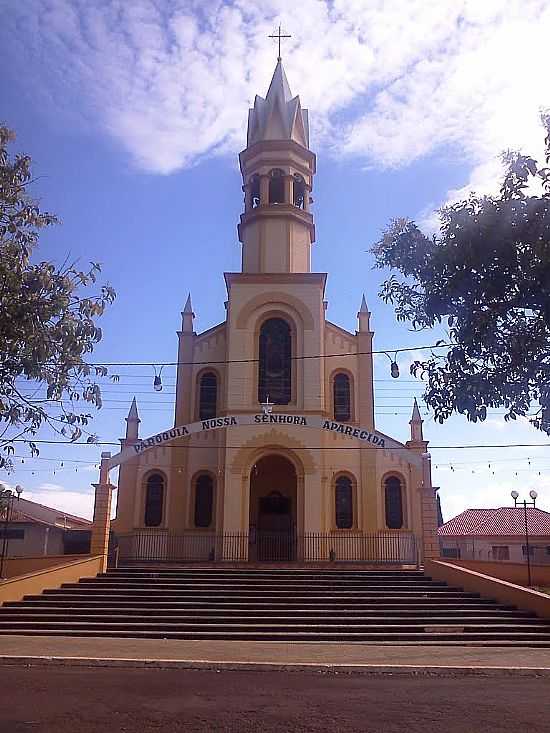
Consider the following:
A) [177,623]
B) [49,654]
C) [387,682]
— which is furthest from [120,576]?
[387,682]

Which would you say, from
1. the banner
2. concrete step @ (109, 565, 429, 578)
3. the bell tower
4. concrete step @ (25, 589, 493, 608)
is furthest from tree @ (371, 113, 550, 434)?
the bell tower

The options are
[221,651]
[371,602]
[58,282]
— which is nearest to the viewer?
[58,282]

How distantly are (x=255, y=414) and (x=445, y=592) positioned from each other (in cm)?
906

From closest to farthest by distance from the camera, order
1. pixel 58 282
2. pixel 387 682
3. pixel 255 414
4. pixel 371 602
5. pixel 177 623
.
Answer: pixel 58 282, pixel 387 682, pixel 177 623, pixel 371 602, pixel 255 414

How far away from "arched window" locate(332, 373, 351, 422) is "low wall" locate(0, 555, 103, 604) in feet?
35.0

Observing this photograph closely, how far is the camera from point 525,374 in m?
7.25

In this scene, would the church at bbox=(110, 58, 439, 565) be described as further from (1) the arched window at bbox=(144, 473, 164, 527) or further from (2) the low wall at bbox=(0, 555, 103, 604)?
(2) the low wall at bbox=(0, 555, 103, 604)

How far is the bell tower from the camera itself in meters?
29.8

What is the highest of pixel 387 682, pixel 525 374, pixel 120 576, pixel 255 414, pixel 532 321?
pixel 255 414

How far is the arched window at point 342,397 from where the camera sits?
28297 millimetres

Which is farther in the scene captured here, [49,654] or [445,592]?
[445,592]

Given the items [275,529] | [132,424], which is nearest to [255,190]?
[132,424]

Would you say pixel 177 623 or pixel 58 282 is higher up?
pixel 58 282

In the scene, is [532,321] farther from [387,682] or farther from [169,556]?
[169,556]
